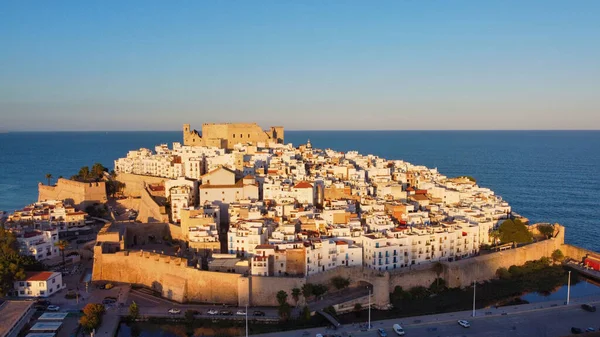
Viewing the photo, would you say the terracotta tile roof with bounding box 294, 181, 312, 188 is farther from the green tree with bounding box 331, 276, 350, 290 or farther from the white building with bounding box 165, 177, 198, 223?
the green tree with bounding box 331, 276, 350, 290

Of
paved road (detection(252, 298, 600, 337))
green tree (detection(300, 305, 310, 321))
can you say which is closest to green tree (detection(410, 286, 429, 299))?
paved road (detection(252, 298, 600, 337))

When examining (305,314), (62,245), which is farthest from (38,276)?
(305,314)

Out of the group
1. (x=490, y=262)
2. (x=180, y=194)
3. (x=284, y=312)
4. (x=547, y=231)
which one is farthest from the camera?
(x=180, y=194)

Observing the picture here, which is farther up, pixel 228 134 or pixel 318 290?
pixel 228 134

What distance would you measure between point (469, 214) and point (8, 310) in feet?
81.5

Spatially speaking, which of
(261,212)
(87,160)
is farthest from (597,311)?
(87,160)

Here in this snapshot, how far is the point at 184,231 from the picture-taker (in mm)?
28703

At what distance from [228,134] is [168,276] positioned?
102 ft

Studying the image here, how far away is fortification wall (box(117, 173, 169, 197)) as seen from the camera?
3922cm

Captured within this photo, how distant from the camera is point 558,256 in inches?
1125

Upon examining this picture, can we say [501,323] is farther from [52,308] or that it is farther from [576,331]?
[52,308]

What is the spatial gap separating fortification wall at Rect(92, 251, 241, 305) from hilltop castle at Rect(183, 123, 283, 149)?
2772cm

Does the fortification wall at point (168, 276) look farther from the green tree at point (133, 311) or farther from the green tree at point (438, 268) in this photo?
the green tree at point (438, 268)

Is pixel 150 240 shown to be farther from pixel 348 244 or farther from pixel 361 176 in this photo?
pixel 361 176
